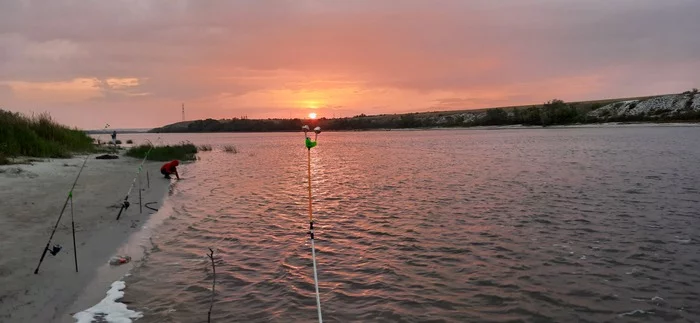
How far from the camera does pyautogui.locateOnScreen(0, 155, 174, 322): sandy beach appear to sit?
23.7ft

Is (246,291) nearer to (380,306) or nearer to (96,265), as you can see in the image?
(380,306)

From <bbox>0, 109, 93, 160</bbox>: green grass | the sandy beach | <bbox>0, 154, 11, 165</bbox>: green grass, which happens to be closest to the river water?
the sandy beach

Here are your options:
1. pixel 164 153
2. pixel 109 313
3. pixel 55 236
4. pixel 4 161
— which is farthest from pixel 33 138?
pixel 109 313

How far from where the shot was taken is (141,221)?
1427cm

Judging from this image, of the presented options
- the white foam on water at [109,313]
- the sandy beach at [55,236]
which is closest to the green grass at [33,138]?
the sandy beach at [55,236]

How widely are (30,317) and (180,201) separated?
41.5ft

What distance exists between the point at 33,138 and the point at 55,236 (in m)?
19.8

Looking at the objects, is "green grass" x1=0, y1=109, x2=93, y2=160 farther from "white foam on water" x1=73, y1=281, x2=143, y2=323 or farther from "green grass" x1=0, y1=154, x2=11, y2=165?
"white foam on water" x1=73, y1=281, x2=143, y2=323

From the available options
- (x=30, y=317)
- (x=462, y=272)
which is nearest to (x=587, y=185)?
(x=462, y=272)

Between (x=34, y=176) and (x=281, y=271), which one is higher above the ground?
(x=34, y=176)

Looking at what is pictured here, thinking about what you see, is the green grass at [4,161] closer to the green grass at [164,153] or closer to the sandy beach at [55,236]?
the sandy beach at [55,236]

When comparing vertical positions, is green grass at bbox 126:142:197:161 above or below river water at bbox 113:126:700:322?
above

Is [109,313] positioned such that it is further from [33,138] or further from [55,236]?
[33,138]

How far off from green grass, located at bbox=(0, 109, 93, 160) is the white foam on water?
1749 centimetres
